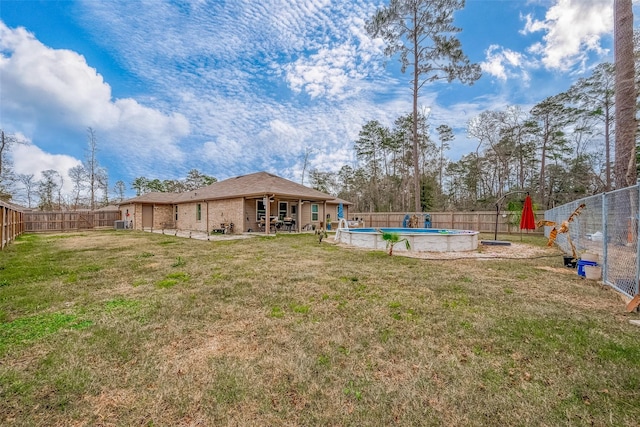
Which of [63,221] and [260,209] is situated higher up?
[260,209]

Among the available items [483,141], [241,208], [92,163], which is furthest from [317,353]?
[92,163]

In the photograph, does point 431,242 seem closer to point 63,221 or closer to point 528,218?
point 528,218

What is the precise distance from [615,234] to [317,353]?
7551 mm

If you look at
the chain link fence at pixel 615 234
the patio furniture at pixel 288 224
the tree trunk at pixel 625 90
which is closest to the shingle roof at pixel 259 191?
the patio furniture at pixel 288 224

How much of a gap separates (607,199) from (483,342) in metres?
4.97

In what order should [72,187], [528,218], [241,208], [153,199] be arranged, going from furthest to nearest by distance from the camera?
[72,187] < [153,199] < [241,208] < [528,218]

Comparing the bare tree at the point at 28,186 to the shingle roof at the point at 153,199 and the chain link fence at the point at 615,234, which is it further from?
the chain link fence at the point at 615,234

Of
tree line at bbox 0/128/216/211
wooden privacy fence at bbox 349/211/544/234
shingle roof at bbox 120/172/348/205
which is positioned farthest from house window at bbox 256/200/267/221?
tree line at bbox 0/128/216/211

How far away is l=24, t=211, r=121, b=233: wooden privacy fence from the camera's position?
20.5m

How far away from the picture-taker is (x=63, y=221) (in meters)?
21.7

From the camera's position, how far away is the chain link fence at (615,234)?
14.9 feet

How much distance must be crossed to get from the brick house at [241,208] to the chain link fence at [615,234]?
11131mm

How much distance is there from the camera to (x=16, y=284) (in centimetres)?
507

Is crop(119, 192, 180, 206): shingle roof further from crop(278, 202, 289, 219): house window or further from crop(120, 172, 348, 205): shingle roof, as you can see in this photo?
crop(278, 202, 289, 219): house window
